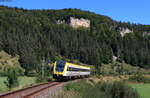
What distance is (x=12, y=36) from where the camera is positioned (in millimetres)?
144125

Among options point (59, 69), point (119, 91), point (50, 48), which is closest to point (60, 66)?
point (59, 69)

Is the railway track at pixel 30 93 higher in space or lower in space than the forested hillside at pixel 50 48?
lower

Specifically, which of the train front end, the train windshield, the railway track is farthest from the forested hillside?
the railway track

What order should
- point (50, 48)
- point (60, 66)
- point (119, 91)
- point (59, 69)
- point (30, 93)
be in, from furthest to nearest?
point (50, 48) → point (60, 66) → point (59, 69) → point (119, 91) → point (30, 93)

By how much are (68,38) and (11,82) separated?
14536 centimetres

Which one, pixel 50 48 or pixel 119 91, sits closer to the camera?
pixel 119 91

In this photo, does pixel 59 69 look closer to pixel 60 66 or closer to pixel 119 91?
pixel 60 66

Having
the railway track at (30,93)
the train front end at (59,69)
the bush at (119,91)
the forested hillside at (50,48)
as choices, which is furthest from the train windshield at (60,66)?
the forested hillside at (50,48)

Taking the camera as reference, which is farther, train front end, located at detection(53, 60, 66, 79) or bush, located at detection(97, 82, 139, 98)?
train front end, located at detection(53, 60, 66, 79)

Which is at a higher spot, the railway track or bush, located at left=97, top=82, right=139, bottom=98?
the railway track

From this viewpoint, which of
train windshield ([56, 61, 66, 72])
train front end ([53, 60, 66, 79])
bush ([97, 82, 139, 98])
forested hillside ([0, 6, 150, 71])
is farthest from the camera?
forested hillside ([0, 6, 150, 71])

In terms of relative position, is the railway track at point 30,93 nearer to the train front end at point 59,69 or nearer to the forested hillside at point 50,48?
the train front end at point 59,69

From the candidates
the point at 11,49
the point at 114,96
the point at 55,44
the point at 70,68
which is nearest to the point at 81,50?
the point at 55,44

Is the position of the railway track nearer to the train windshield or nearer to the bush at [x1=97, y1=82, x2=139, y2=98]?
the bush at [x1=97, y1=82, x2=139, y2=98]
